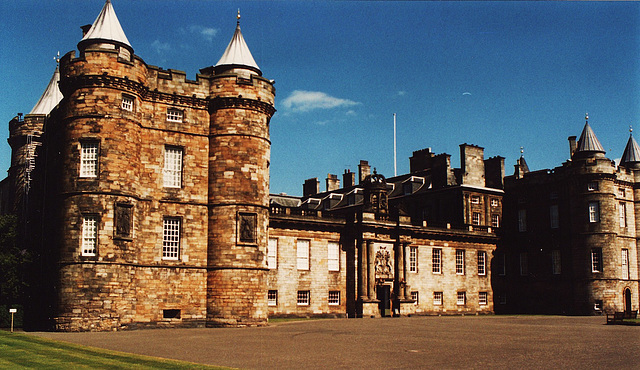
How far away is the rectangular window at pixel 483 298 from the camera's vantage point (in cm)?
5381

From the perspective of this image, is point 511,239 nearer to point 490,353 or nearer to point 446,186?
point 446,186

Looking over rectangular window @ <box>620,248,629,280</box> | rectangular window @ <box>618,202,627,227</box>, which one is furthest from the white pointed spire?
rectangular window @ <box>620,248,629,280</box>

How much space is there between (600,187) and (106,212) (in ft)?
126

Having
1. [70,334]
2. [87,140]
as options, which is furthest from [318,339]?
[87,140]

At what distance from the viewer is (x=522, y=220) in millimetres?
56312

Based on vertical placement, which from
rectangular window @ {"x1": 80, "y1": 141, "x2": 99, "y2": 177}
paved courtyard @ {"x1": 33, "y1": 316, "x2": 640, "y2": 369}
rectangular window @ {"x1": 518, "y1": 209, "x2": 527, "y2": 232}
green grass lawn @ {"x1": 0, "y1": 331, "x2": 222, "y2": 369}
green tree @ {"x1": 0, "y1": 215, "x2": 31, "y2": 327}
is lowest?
paved courtyard @ {"x1": 33, "y1": 316, "x2": 640, "y2": 369}

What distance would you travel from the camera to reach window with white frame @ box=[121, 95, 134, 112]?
30820 mm

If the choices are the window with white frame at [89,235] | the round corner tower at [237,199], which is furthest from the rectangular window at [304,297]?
the window with white frame at [89,235]

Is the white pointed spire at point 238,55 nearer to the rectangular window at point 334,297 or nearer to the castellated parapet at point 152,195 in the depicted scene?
the castellated parapet at point 152,195

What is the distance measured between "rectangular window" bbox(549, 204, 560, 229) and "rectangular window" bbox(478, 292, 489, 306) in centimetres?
797

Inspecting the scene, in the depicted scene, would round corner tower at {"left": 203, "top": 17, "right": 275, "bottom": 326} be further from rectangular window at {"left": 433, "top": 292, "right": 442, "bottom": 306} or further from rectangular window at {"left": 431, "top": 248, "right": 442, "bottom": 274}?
rectangular window at {"left": 431, "top": 248, "right": 442, "bottom": 274}

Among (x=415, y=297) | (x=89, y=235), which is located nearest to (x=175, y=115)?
(x=89, y=235)

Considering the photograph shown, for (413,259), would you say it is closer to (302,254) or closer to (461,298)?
(461,298)

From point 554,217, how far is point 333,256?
20.6 metres
